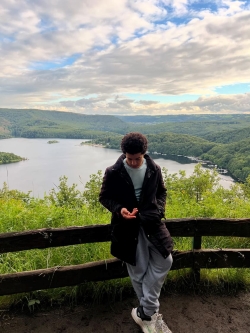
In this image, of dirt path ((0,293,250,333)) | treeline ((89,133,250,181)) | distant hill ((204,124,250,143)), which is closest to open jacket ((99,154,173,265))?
dirt path ((0,293,250,333))

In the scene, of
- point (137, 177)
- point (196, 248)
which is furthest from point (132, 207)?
point (196, 248)

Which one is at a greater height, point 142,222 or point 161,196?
point 161,196

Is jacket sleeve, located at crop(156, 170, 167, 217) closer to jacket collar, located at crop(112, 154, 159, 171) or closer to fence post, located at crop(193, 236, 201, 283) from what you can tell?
jacket collar, located at crop(112, 154, 159, 171)

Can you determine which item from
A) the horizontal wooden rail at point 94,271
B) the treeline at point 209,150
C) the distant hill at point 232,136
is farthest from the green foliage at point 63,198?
the distant hill at point 232,136

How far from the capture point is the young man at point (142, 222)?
7.70 feet

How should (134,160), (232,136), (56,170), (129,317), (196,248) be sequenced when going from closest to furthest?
(134,160), (129,317), (196,248), (56,170), (232,136)

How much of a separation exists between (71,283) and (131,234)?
0.97m

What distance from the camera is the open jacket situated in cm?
235

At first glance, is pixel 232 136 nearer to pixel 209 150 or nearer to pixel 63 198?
pixel 209 150

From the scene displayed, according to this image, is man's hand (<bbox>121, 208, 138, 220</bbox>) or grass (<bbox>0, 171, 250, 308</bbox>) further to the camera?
grass (<bbox>0, 171, 250, 308</bbox>)

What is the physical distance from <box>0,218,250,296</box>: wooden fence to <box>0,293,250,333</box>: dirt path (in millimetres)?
268

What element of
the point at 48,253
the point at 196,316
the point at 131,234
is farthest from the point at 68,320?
the point at 196,316

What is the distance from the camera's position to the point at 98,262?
2844 millimetres

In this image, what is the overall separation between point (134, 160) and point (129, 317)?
162 centimetres
